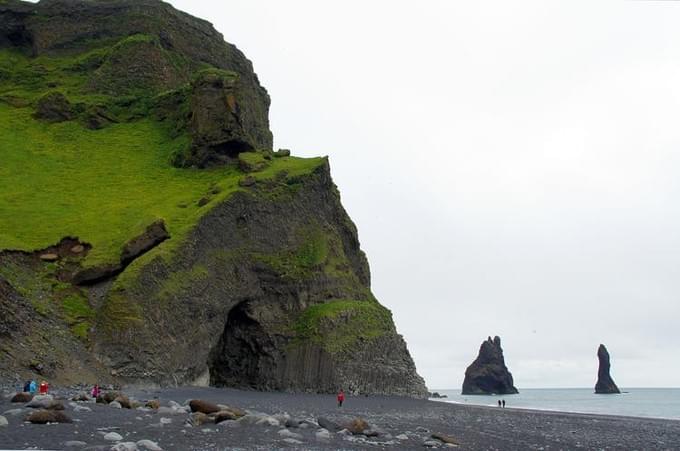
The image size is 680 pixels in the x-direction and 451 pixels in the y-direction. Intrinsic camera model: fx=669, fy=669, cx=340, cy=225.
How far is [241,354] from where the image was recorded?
5900cm

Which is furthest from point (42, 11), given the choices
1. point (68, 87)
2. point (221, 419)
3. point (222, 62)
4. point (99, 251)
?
point (221, 419)

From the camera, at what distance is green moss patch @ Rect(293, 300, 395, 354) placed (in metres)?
55.8

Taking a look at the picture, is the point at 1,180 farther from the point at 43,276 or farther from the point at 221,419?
the point at 221,419

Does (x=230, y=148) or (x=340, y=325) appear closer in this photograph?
(x=340, y=325)

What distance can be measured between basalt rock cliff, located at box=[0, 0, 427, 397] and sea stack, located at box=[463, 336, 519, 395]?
388 ft

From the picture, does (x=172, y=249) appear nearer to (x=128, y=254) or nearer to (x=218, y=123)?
(x=128, y=254)

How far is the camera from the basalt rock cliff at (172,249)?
45281mm

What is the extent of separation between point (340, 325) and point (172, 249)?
15652mm

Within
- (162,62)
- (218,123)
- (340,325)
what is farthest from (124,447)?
(162,62)

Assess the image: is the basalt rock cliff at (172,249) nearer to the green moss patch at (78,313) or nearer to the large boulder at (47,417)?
the green moss patch at (78,313)

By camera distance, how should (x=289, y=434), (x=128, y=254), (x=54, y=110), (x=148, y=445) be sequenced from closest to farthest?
(x=148, y=445), (x=289, y=434), (x=128, y=254), (x=54, y=110)

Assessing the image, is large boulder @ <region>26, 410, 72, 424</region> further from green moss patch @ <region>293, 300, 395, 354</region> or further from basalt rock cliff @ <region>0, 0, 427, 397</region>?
green moss patch @ <region>293, 300, 395, 354</region>

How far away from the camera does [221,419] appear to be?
2141 cm

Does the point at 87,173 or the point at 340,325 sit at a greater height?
the point at 87,173
